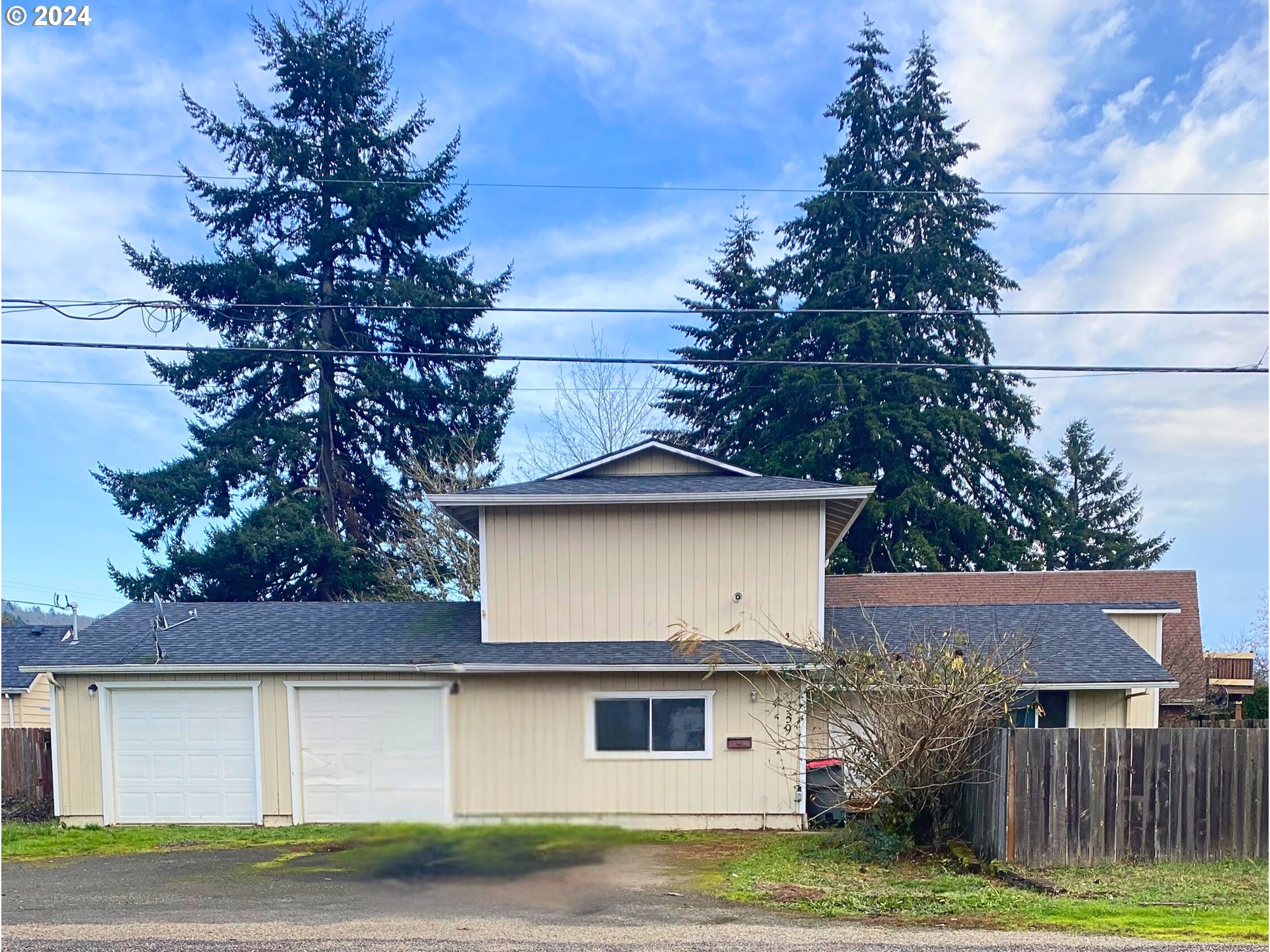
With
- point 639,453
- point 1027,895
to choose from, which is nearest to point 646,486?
point 639,453

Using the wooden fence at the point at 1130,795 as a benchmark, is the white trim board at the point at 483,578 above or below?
above

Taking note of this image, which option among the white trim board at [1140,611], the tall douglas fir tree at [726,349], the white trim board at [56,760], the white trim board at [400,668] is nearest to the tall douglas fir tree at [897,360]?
the tall douglas fir tree at [726,349]

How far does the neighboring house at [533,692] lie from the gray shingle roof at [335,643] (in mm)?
55

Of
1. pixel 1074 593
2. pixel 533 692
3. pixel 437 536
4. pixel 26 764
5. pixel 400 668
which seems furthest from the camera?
pixel 437 536

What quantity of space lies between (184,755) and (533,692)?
16.0 ft

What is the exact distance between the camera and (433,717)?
441 inches

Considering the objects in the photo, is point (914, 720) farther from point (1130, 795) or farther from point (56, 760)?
point (56, 760)

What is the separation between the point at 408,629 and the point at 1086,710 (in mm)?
9847

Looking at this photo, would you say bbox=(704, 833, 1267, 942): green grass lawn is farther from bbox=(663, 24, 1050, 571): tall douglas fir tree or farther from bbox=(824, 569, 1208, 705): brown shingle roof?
bbox=(663, 24, 1050, 571): tall douglas fir tree

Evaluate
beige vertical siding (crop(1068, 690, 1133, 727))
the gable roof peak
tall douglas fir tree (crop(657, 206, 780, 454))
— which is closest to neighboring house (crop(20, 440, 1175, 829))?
beige vertical siding (crop(1068, 690, 1133, 727))

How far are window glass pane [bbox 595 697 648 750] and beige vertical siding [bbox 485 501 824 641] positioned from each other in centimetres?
94

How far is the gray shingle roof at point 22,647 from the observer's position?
20.4 meters

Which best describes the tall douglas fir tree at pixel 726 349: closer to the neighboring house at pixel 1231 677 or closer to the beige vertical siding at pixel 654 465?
the neighboring house at pixel 1231 677

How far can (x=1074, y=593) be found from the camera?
2002 centimetres
